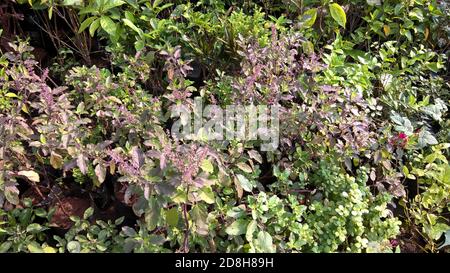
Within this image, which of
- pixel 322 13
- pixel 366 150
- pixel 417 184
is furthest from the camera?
pixel 322 13

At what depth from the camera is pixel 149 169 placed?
1.70 metres

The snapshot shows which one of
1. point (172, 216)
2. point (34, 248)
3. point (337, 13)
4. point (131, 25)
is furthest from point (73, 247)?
point (337, 13)

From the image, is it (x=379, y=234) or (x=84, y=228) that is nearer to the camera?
(x=84, y=228)

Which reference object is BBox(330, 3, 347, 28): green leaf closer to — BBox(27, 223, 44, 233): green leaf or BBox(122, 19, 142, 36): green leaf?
BBox(122, 19, 142, 36): green leaf

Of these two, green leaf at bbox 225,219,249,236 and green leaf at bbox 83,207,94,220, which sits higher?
green leaf at bbox 83,207,94,220

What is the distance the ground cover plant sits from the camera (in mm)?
1815

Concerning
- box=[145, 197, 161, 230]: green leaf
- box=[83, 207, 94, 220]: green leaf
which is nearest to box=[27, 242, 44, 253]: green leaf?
box=[83, 207, 94, 220]: green leaf

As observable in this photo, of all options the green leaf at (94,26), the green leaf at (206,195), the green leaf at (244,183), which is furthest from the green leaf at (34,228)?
the green leaf at (94,26)

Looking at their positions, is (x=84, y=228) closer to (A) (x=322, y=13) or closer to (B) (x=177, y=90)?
(B) (x=177, y=90)

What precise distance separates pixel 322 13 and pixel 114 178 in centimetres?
136

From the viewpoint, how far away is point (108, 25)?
2408mm

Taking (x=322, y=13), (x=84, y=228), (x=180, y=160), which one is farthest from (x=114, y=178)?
(x=322, y=13)

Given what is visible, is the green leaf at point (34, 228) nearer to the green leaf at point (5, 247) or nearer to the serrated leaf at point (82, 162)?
the green leaf at point (5, 247)

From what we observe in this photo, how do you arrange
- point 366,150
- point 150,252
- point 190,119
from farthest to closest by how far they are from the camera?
point 366,150, point 190,119, point 150,252
